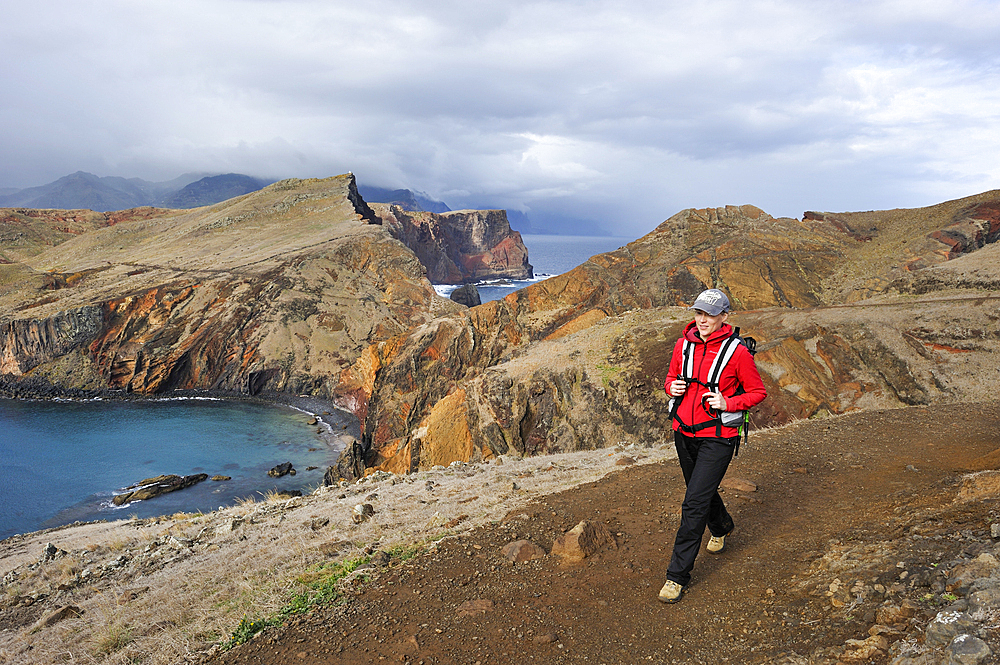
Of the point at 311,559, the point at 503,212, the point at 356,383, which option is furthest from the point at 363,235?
the point at 503,212

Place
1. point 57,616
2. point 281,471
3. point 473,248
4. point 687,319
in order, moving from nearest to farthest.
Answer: point 57,616 < point 687,319 < point 281,471 < point 473,248

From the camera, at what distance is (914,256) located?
21031mm

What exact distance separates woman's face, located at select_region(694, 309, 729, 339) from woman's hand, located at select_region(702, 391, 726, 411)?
51cm

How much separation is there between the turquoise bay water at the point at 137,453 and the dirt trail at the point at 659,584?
25364 mm

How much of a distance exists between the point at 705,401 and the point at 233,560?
6853mm

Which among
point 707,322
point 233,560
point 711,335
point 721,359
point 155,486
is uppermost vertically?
point 707,322

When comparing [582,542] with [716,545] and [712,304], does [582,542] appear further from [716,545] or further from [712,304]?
[712,304]

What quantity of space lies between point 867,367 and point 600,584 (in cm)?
1208

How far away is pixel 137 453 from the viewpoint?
1401 inches

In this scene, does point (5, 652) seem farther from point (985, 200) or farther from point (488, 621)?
point (985, 200)

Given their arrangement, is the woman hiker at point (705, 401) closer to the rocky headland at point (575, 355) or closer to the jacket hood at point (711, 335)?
the jacket hood at point (711, 335)

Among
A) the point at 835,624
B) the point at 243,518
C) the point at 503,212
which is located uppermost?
the point at 503,212

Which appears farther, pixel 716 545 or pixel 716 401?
pixel 716 545

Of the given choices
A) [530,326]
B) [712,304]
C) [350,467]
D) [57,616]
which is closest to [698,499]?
[712,304]
